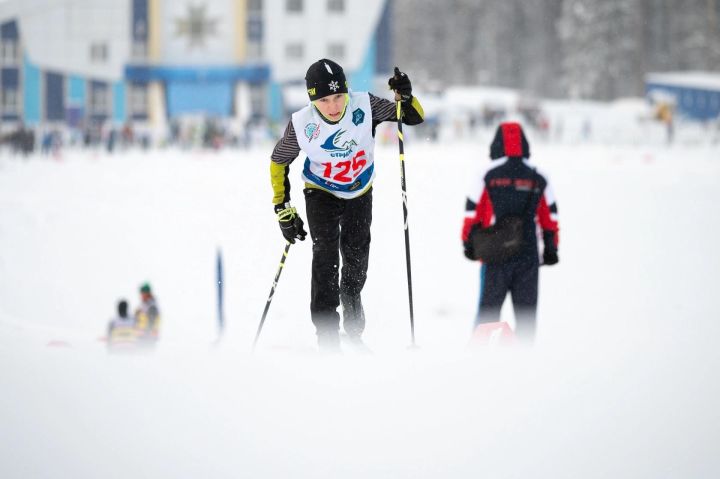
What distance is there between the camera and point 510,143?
613 cm

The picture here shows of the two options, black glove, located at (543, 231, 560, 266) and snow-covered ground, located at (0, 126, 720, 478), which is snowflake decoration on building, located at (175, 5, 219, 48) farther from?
black glove, located at (543, 231, 560, 266)

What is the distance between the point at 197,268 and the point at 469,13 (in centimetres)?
5945

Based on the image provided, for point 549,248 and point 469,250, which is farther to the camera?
point 549,248

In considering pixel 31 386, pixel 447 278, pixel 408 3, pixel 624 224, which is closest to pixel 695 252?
pixel 624 224

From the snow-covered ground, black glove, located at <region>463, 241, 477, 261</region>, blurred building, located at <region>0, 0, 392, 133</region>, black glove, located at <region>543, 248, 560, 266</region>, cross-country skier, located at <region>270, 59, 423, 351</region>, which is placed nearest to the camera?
the snow-covered ground

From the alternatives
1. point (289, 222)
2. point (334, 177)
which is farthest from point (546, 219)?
point (289, 222)

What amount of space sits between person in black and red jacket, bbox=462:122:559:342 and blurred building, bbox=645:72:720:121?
3718cm

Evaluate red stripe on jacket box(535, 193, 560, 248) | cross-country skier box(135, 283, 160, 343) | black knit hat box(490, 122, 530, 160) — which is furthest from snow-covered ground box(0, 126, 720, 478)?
black knit hat box(490, 122, 530, 160)

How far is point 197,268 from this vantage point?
17344mm

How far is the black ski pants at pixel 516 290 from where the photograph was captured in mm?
6344

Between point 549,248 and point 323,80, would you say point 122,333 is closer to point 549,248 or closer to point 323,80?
point 549,248

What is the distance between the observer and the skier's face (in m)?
5.00

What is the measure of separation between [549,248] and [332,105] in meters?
2.35

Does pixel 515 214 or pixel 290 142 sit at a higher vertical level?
pixel 290 142
